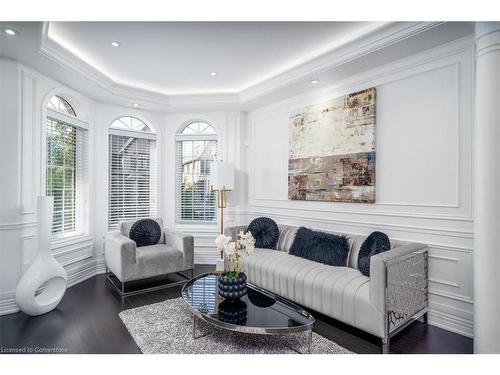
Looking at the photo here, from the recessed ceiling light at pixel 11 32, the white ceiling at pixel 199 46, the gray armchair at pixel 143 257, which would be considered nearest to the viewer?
the recessed ceiling light at pixel 11 32

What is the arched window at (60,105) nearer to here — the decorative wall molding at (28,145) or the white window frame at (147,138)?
the decorative wall molding at (28,145)

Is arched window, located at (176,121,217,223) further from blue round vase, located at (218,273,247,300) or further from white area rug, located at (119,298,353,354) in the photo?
blue round vase, located at (218,273,247,300)

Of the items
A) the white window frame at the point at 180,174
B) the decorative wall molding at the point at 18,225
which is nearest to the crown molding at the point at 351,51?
the white window frame at the point at 180,174

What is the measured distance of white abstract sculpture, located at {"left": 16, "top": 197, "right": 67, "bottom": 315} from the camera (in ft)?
8.83

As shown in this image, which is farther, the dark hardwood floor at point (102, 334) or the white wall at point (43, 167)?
the white wall at point (43, 167)

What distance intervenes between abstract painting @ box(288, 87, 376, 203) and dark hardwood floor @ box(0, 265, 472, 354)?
4.54ft

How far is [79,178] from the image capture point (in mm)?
4113

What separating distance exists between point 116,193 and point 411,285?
4312 mm

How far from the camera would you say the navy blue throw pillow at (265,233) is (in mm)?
3816

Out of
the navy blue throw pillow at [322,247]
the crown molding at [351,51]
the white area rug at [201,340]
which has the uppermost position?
the crown molding at [351,51]

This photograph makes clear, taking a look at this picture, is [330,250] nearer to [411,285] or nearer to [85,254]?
[411,285]

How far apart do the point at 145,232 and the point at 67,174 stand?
1.41 meters

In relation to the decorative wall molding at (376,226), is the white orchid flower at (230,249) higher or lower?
lower

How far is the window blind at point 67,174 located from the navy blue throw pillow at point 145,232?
0.93 meters
